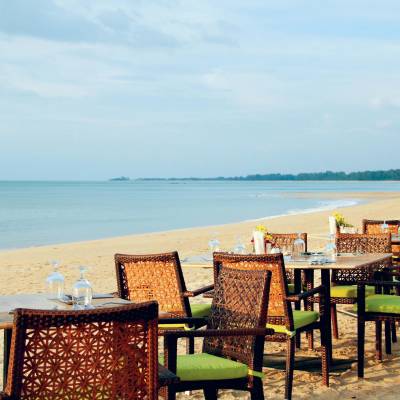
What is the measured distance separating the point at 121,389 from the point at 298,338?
351 centimetres

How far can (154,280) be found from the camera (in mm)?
4715

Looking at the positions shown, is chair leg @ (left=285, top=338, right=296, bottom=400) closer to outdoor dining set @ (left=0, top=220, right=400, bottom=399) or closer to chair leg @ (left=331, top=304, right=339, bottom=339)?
outdoor dining set @ (left=0, top=220, right=400, bottom=399)

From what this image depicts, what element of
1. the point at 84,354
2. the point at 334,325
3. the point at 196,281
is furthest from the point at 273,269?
the point at 196,281

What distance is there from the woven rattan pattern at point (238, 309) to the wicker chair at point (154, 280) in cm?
81

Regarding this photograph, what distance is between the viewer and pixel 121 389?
8.55 ft

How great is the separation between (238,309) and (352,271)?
2.58 metres

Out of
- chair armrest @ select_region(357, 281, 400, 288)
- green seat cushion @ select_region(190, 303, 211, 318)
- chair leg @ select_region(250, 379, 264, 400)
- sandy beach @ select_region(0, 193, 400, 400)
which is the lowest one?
sandy beach @ select_region(0, 193, 400, 400)

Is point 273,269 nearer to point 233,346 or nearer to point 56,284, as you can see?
point 233,346

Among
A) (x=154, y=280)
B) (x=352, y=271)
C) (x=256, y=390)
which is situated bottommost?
(x=256, y=390)

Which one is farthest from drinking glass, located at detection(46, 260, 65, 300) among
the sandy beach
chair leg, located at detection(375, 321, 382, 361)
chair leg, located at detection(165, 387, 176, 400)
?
chair leg, located at detection(375, 321, 382, 361)

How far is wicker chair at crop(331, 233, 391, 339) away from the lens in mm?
5734

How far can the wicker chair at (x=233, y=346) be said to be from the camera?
11.2 ft

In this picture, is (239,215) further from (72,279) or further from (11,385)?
(11,385)

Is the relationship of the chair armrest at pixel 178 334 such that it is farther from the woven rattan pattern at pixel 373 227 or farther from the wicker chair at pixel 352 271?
the woven rattan pattern at pixel 373 227
